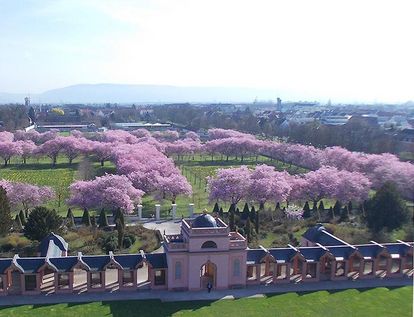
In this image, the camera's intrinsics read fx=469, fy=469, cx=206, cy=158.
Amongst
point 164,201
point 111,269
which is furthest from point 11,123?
point 111,269

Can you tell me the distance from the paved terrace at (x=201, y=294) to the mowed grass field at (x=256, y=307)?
658mm

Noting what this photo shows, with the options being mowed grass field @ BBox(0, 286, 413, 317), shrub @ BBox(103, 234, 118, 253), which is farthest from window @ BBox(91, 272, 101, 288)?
shrub @ BBox(103, 234, 118, 253)

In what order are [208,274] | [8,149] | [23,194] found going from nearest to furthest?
[208,274] → [23,194] → [8,149]

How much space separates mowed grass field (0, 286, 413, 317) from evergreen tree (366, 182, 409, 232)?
11.8m

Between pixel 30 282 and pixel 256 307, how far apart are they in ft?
50.3

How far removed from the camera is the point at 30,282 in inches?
1256

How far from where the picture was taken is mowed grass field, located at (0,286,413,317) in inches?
1149

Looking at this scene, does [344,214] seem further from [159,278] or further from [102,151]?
[102,151]

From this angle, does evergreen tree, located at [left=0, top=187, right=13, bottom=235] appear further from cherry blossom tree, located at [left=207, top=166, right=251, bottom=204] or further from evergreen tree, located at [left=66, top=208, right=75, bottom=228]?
cherry blossom tree, located at [left=207, top=166, right=251, bottom=204]

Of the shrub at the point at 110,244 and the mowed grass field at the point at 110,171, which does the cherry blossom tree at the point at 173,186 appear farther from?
the shrub at the point at 110,244

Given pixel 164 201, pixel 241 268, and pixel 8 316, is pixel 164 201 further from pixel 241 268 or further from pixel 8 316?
pixel 8 316

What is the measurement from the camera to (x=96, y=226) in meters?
46.3

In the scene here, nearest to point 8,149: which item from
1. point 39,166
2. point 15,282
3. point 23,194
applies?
point 39,166

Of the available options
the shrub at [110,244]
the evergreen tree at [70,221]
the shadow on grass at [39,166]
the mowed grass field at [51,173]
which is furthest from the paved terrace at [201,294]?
the shadow on grass at [39,166]
